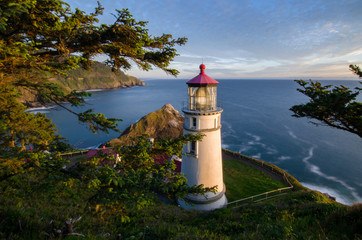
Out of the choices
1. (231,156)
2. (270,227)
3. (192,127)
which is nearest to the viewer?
(270,227)

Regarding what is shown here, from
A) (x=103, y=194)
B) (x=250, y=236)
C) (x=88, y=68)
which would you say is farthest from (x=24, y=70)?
(x=250, y=236)

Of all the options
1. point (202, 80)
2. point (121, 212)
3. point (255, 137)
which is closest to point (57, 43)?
point (121, 212)

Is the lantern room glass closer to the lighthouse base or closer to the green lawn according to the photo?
the lighthouse base

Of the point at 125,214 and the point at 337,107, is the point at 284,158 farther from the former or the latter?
the point at 125,214

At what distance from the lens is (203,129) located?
996 centimetres

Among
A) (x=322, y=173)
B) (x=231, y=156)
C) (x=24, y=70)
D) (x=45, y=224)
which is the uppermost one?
(x=24, y=70)

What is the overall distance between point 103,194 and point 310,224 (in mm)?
6130

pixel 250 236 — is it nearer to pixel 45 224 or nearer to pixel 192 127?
pixel 45 224

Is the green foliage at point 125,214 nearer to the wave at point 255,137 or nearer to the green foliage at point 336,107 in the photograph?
the green foliage at point 336,107

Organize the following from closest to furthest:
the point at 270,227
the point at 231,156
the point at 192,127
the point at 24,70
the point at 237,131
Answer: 1. the point at 24,70
2. the point at 270,227
3. the point at 192,127
4. the point at 231,156
5. the point at 237,131

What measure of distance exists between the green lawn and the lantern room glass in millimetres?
7793

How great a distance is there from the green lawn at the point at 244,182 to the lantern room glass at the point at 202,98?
7.79 meters

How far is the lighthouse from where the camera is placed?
10.0m

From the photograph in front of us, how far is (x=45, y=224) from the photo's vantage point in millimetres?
4781
